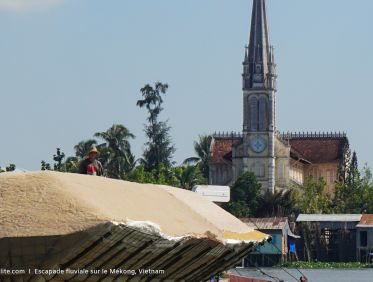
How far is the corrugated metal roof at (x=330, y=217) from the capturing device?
138625 mm

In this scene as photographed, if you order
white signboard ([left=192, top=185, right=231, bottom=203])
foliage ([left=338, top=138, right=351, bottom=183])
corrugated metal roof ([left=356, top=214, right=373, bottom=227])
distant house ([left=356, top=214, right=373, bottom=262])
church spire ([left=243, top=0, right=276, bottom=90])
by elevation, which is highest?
church spire ([left=243, top=0, right=276, bottom=90])

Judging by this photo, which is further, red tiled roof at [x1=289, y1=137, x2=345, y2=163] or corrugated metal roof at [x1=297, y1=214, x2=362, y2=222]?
red tiled roof at [x1=289, y1=137, x2=345, y2=163]

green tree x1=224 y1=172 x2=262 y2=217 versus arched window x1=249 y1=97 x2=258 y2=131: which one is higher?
arched window x1=249 y1=97 x2=258 y2=131

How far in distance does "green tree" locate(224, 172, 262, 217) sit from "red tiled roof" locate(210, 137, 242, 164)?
1383cm

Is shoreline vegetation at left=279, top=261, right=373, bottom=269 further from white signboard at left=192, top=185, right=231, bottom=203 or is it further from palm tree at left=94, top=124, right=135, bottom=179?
→ white signboard at left=192, top=185, right=231, bottom=203

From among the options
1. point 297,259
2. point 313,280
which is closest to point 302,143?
point 297,259

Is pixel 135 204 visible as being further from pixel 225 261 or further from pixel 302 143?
pixel 302 143

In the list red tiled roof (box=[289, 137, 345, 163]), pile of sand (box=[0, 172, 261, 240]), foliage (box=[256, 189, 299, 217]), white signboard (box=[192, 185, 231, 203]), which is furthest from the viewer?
red tiled roof (box=[289, 137, 345, 163])

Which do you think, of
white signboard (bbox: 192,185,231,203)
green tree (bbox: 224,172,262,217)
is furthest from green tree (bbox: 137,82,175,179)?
white signboard (bbox: 192,185,231,203)

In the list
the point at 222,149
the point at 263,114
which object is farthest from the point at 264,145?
the point at 222,149

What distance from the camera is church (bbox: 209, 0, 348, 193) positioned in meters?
174

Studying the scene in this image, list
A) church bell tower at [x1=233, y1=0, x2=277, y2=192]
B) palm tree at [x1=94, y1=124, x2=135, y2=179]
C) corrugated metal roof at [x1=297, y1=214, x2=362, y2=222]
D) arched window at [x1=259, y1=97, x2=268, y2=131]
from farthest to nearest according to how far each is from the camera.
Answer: arched window at [x1=259, y1=97, x2=268, y2=131] < church bell tower at [x1=233, y1=0, x2=277, y2=192] < corrugated metal roof at [x1=297, y1=214, x2=362, y2=222] < palm tree at [x1=94, y1=124, x2=135, y2=179]

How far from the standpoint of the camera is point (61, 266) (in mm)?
20266

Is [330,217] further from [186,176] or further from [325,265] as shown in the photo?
[186,176]
